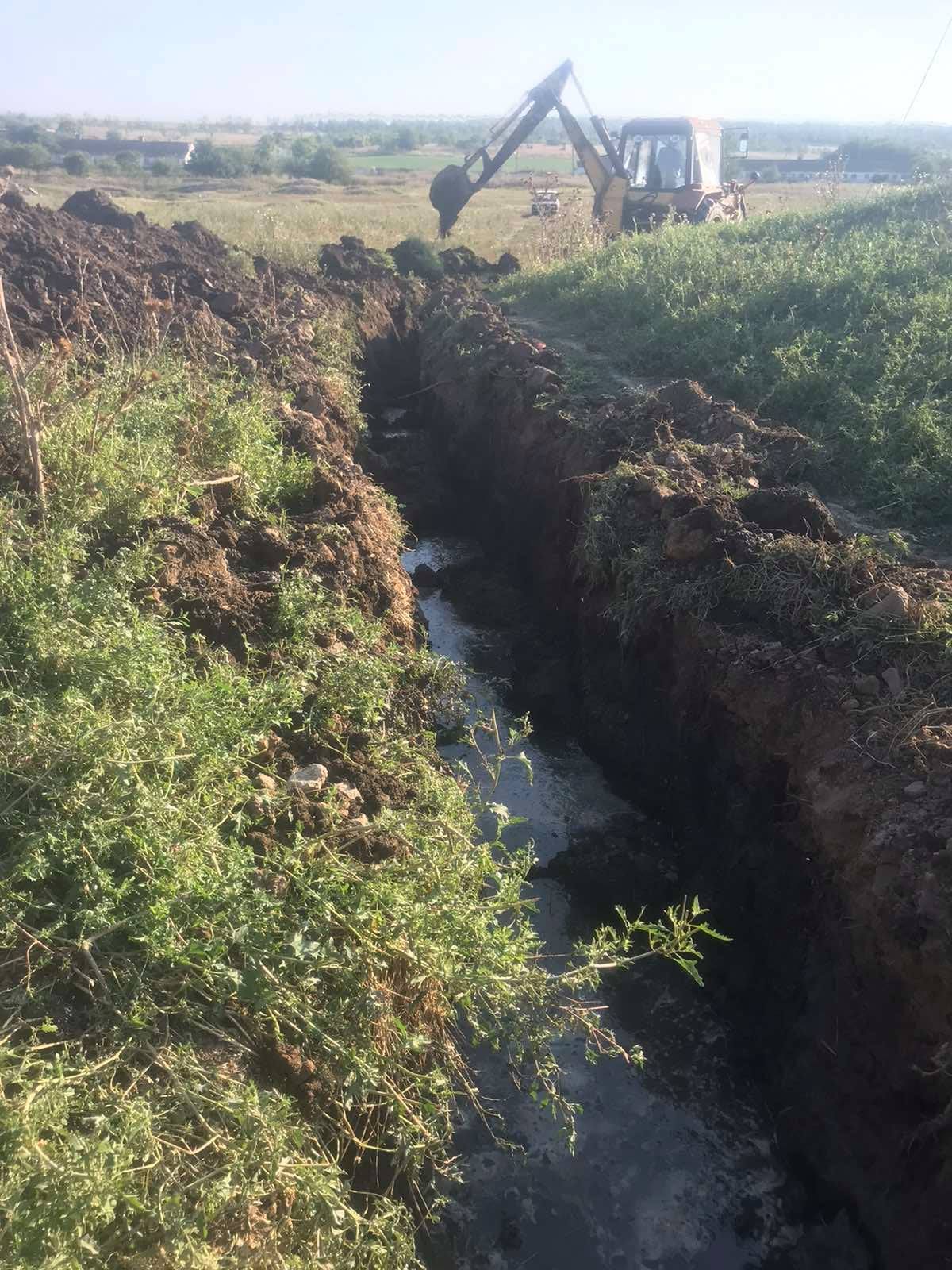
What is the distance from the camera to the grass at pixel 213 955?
240cm

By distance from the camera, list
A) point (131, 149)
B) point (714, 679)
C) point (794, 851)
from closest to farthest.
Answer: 1. point (794, 851)
2. point (714, 679)
3. point (131, 149)

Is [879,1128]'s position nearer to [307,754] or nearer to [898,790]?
[898,790]

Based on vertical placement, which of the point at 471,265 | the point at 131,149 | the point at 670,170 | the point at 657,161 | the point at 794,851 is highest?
the point at 131,149

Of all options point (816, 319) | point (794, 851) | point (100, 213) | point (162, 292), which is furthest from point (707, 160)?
point (794, 851)

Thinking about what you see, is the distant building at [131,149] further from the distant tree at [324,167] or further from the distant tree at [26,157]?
the distant tree at [26,157]

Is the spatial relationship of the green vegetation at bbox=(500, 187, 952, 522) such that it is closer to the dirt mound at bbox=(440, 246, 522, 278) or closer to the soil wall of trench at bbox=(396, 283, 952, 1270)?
the soil wall of trench at bbox=(396, 283, 952, 1270)

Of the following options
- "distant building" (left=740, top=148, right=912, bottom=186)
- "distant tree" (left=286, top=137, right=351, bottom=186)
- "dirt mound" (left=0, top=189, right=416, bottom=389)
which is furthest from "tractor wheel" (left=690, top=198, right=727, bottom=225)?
"distant tree" (left=286, top=137, right=351, bottom=186)

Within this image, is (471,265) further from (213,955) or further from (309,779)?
(213,955)

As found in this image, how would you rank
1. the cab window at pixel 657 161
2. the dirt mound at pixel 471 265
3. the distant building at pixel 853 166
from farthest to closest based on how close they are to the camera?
the distant building at pixel 853 166 → the cab window at pixel 657 161 → the dirt mound at pixel 471 265

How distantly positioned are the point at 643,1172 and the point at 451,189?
19.3 m

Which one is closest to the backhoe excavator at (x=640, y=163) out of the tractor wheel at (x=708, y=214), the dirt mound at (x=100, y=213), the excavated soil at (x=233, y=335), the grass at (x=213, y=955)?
the tractor wheel at (x=708, y=214)

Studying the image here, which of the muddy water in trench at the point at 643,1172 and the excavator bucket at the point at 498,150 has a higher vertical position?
the excavator bucket at the point at 498,150

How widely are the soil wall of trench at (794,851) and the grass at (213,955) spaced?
0.92 metres

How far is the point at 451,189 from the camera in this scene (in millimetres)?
18938
